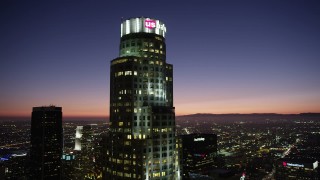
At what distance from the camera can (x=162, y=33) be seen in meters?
136

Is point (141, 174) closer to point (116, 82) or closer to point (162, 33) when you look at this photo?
point (116, 82)

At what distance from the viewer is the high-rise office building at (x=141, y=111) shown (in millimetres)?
119000

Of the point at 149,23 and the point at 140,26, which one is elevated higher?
the point at 149,23

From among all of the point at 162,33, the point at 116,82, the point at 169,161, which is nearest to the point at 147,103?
the point at 116,82

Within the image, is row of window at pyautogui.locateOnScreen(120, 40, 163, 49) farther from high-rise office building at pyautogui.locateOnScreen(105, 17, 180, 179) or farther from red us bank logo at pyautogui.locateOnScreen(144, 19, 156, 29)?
red us bank logo at pyautogui.locateOnScreen(144, 19, 156, 29)

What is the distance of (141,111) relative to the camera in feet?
403

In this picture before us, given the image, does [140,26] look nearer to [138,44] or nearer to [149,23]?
[149,23]

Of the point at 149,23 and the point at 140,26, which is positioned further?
the point at 149,23

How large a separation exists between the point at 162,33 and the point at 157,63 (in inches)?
650

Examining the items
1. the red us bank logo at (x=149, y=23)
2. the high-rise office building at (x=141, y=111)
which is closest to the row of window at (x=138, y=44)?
the high-rise office building at (x=141, y=111)

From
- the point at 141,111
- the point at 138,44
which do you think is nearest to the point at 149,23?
the point at 138,44

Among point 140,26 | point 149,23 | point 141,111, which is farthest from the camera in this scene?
point 149,23

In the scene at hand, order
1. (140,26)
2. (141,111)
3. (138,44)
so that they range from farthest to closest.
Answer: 1. (140,26)
2. (138,44)
3. (141,111)

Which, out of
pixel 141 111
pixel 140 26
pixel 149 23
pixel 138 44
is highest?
pixel 149 23
